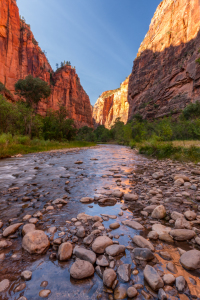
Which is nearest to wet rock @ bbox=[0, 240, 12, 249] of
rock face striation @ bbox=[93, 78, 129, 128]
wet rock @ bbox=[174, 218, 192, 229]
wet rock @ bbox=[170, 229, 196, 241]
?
wet rock @ bbox=[170, 229, 196, 241]

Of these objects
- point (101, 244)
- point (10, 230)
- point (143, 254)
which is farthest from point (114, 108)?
point (143, 254)

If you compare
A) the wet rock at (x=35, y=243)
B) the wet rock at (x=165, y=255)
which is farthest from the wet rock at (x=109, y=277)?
the wet rock at (x=35, y=243)

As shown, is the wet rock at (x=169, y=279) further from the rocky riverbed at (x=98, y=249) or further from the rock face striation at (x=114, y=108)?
the rock face striation at (x=114, y=108)

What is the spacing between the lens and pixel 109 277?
1257 millimetres

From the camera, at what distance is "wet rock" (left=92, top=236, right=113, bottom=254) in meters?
1.64

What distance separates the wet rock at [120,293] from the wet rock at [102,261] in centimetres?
26

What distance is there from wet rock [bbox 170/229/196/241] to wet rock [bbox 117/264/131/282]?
81 cm

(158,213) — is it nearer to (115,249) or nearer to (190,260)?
(190,260)

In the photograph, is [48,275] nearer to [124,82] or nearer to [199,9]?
[199,9]

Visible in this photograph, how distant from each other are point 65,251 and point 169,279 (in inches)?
39.9

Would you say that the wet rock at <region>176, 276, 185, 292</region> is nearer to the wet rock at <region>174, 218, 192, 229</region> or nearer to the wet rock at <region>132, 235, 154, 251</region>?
the wet rock at <region>132, 235, 154, 251</region>

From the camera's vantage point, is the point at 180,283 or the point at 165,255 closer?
the point at 180,283

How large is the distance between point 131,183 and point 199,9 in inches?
2134

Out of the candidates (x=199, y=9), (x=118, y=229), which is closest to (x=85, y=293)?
(x=118, y=229)
